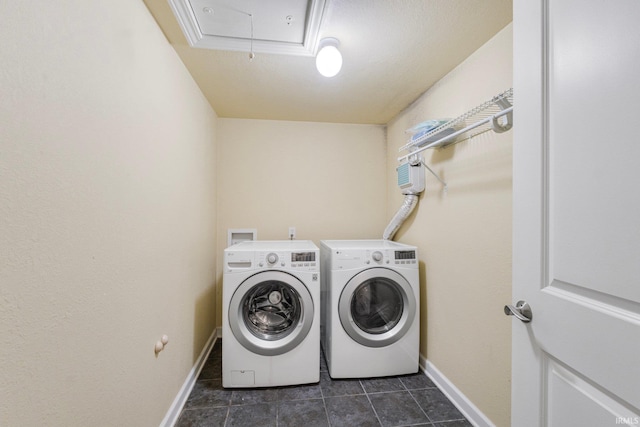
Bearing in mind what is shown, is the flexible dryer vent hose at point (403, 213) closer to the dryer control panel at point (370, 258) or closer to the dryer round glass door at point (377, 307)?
the dryer control panel at point (370, 258)

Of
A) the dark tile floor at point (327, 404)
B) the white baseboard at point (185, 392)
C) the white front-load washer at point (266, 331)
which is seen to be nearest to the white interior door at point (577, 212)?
the dark tile floor at point (327, 404)

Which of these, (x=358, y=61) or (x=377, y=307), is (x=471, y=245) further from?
(x=358, y=61)

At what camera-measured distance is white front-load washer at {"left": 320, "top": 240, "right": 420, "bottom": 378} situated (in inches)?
70.6

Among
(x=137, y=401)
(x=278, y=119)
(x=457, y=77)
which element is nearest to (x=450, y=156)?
(x=457, y=77)

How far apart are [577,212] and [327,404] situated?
164cm

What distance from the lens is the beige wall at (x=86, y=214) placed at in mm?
595

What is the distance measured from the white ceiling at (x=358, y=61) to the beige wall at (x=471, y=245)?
15 centimetres

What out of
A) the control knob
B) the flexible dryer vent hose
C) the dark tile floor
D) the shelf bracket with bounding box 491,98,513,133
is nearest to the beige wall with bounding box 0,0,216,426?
the dark tile floor

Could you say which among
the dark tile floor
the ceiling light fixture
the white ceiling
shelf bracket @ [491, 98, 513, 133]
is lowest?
the dark tile floor

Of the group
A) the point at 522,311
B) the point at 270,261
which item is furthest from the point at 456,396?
the point at 270,261

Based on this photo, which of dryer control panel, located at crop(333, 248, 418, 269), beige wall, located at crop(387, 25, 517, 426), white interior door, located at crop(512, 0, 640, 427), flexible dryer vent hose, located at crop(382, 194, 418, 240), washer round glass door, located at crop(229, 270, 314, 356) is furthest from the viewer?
flexible dryer vent hose, located at crop(382, 194, 418, 240)

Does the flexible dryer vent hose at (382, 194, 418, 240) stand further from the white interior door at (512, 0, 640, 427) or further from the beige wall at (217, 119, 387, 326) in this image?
the white interior door at (512, 0, 640, 427)

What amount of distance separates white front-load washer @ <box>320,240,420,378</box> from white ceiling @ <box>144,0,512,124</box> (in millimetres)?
1212

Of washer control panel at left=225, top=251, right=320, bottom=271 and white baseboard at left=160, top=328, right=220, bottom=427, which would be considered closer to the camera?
white baseboard at left=160, top=328, right=220, bottom=427
